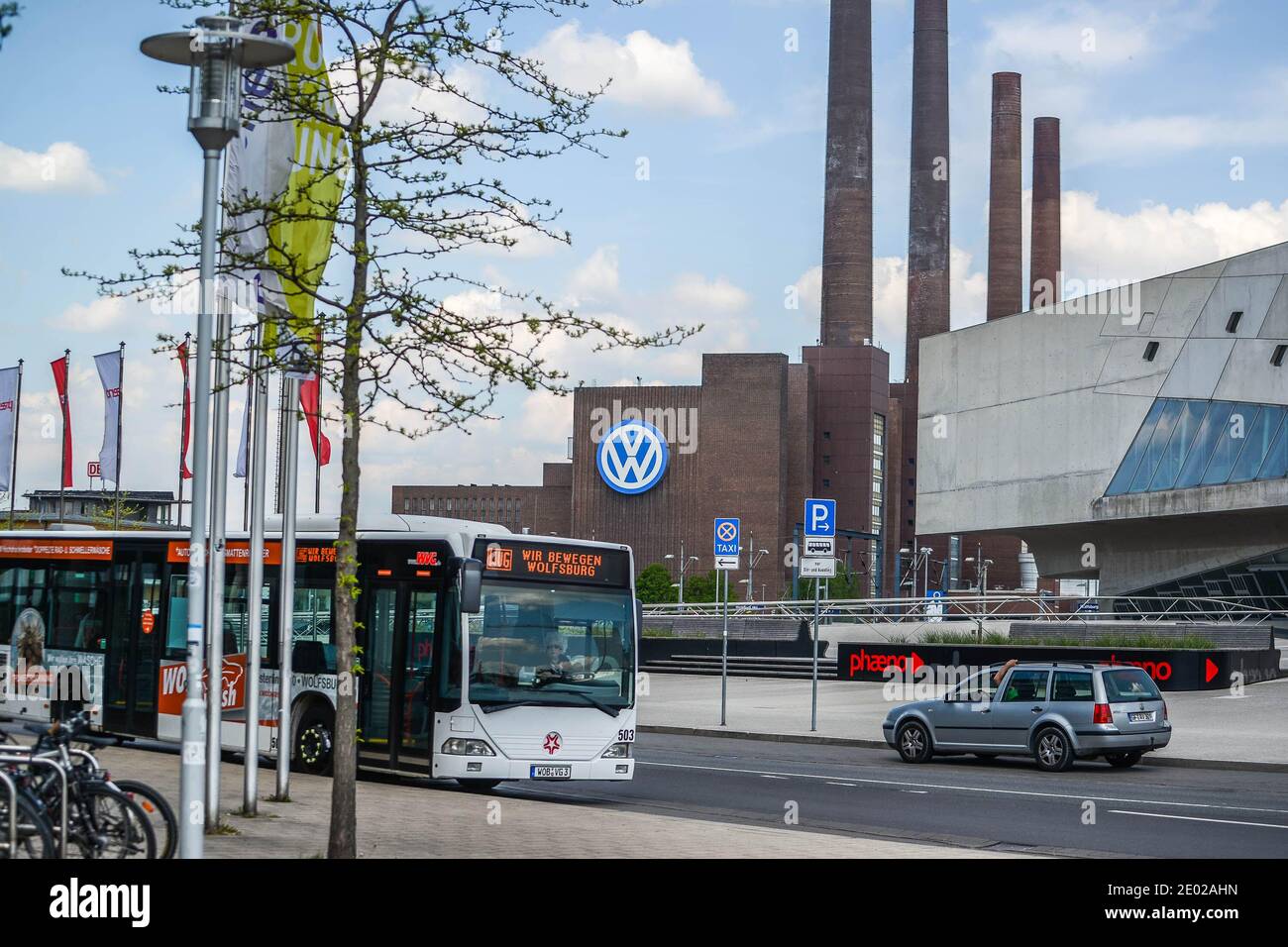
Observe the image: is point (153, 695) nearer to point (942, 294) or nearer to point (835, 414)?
point (942, 294)

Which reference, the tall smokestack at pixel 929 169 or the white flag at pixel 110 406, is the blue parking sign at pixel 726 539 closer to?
the white flag at pixel 110 406

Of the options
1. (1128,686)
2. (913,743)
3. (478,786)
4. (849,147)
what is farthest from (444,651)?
(849,147)

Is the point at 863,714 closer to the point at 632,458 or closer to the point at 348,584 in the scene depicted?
the point at 348,584

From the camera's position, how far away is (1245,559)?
162ft

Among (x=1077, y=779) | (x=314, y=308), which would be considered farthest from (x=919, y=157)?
(x=314, y=308)

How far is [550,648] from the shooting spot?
16.3m

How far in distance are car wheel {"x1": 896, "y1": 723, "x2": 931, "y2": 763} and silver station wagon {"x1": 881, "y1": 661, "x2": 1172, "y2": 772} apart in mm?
15

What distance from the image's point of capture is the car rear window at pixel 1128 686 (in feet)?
69.8

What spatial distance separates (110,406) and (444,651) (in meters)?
28.3

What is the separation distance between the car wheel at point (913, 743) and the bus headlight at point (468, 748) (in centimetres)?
909

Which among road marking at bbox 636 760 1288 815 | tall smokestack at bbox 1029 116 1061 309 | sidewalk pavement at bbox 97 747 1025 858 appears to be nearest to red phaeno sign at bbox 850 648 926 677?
road marking at bbox 636 760 1288 815

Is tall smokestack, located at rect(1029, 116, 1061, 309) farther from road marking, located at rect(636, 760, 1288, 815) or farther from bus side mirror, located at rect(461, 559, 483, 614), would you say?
bus side mirror, located at rect(461, 559, 483, 614)
